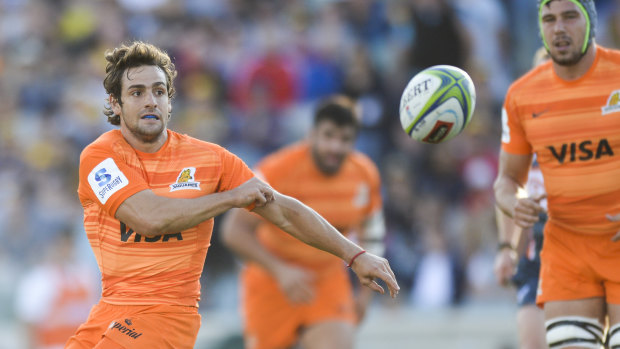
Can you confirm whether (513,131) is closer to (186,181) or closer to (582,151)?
(582,151)

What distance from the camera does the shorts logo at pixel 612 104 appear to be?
252 inches

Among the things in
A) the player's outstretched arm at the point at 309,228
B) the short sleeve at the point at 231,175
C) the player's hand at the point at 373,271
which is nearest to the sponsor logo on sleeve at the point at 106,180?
the short sleeve at the point at 231,175

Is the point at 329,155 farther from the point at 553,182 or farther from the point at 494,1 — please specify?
the point at 494,1

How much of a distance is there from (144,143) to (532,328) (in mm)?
3430

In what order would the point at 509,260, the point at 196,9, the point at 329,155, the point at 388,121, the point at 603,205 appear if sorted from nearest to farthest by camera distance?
the point at 603,205
the point at 509,260
the point at 329,155
the point at 388,121
the point at 196,9

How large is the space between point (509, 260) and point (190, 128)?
284 inches

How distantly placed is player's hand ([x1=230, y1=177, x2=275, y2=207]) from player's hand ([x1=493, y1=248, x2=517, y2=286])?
2.65 m

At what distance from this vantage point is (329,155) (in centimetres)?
953

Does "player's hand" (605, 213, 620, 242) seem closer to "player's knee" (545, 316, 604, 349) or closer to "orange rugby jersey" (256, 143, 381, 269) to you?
"player's knee" (545, 316, 604, 349)

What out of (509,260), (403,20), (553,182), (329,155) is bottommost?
(509,260)

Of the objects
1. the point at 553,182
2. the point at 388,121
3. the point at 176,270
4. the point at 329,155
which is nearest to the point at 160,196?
the point at 176,270

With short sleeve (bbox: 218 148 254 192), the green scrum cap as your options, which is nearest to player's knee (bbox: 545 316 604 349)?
the green scrum cap

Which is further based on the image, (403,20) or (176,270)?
(403,20)

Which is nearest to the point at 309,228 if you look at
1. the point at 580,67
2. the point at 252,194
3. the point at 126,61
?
the point at 252,194
